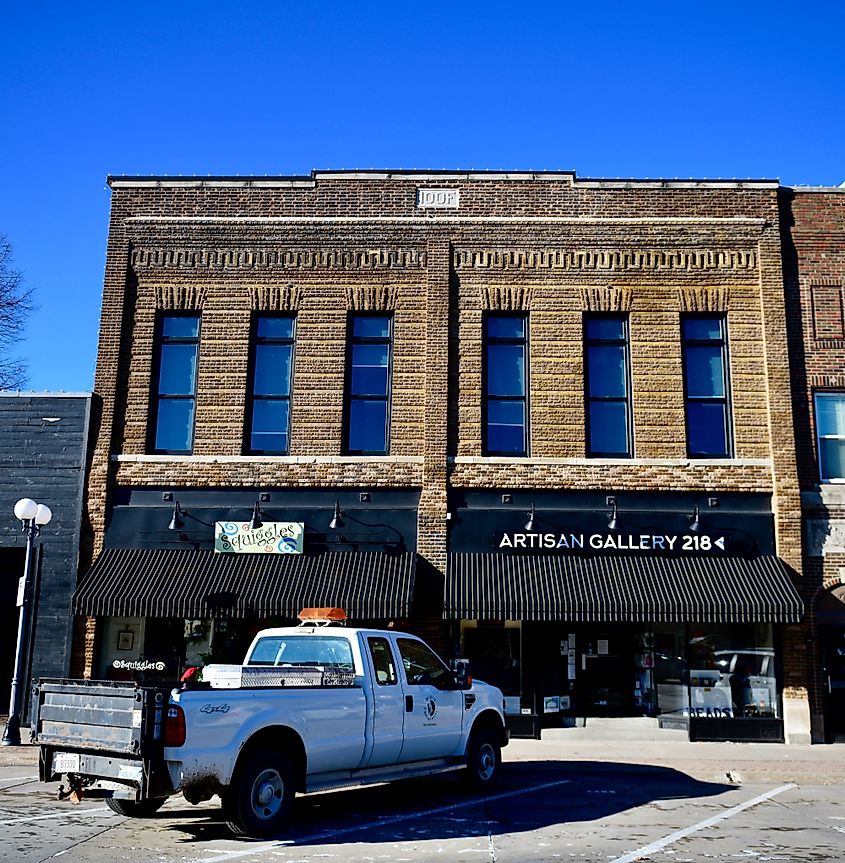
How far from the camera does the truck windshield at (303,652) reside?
9891mm

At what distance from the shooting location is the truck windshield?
32.4 feet

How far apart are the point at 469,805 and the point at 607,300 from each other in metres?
10.3

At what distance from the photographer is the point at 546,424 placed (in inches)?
680

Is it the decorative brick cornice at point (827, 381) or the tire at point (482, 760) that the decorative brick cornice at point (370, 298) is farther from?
the tire at point (482, 760)

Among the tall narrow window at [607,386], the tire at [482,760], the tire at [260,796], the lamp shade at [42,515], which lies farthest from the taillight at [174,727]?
the tall narrow window at [607,386]

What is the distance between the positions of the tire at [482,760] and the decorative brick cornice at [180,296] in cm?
1012

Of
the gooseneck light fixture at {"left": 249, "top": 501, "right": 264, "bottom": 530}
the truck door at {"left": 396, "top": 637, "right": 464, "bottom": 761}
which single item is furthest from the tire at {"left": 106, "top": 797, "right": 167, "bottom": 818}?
the gooseneck light fixture at {"left": 249, "top": 501, "right": 264, "bottom": 530}

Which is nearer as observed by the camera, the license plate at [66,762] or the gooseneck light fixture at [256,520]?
the license plate at [66,762]

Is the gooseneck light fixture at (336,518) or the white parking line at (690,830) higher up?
the gooseneck light fixture at (336,518)

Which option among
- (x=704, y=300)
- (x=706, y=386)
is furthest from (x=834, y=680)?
(x=704, y=300)

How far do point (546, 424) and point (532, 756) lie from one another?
19.0ft

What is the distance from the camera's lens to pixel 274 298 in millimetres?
17938

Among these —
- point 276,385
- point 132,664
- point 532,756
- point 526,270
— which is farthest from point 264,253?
point 532,756

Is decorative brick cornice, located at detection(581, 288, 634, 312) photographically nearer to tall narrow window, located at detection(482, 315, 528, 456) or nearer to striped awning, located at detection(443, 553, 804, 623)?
tall narrow window, located at detection(482, 315, 528, 456)
